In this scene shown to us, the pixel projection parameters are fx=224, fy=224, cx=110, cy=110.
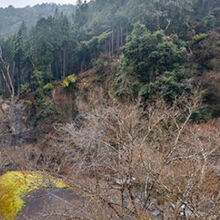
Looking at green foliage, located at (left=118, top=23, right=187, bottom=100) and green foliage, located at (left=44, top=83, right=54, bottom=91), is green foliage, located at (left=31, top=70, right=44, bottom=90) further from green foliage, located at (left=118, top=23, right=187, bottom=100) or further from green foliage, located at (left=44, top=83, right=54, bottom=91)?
green foliage, located at (left=118, top=23, right=187, bottom=100)

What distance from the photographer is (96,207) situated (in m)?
4.42

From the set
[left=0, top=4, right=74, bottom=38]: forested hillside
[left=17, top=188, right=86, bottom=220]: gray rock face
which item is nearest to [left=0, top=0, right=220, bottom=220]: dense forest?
[left=17, top=188, right=86, bottom=220]: gray rock face

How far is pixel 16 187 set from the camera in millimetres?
8656

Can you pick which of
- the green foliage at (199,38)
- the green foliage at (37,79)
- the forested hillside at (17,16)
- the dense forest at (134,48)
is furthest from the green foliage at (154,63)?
the forested hillside at (17,16)

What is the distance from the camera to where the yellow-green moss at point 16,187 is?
7.55 m

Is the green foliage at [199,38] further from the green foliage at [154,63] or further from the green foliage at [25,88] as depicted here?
the green foliage at [25,88]

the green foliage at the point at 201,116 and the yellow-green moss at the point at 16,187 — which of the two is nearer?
the yellow-green moss at the point at 16,187

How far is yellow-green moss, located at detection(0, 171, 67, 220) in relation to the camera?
7.55 m

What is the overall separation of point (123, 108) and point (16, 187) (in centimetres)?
559

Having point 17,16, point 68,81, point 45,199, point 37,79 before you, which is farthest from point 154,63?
→ point 17,16

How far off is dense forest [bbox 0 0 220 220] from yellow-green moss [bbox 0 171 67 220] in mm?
129

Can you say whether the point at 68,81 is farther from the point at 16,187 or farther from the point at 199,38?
the point at 16,187

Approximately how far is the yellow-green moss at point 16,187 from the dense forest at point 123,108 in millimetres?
129

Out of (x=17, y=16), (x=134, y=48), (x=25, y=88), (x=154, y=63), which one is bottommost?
(x=25, y=88)
